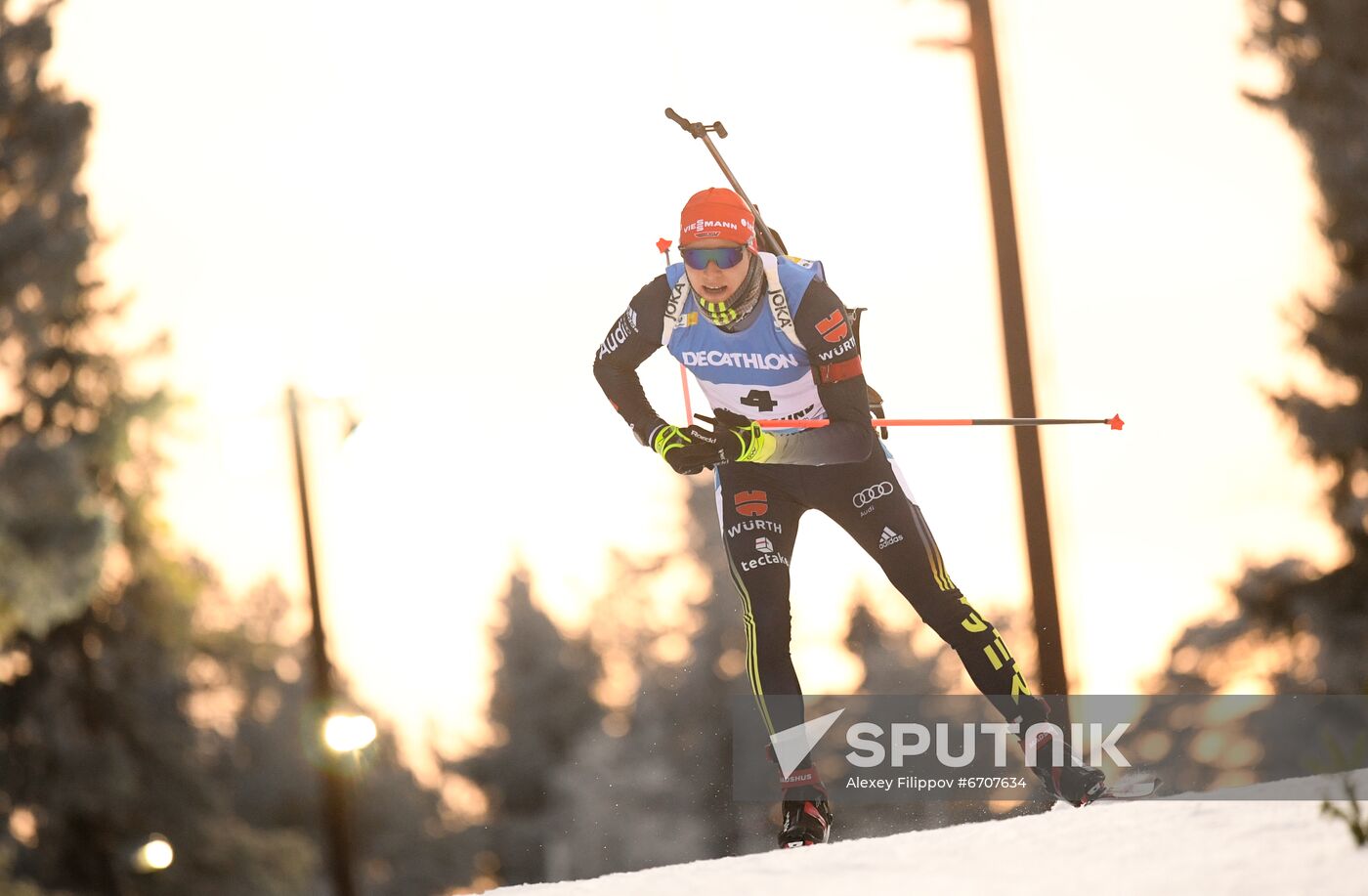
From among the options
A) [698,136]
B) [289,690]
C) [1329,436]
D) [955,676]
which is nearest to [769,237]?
[698,136]

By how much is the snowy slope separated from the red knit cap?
7.02 feet

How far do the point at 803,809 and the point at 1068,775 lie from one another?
3.30 feet

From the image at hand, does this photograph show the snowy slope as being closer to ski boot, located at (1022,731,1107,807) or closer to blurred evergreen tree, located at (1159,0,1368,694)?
ski boot, located at (1022,731,1107,807)

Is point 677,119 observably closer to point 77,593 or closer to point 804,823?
point 804,823

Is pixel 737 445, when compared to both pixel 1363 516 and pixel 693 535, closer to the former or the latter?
pixel 1363 516

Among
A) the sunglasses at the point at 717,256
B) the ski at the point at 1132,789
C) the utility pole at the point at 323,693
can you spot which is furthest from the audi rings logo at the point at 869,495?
the utility pole at the point at 323,693

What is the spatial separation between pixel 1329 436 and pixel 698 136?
11.4 meters

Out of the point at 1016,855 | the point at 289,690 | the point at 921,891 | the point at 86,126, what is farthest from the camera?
the point at 289,690

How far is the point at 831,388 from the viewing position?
6.41 meters

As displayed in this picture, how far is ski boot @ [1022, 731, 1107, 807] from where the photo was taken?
21.8ft

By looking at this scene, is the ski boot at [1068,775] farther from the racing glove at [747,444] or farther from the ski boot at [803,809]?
the racing glove at [747,444]

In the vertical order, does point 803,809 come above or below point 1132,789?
above

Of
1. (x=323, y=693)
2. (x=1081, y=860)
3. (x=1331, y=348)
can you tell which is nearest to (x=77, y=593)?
(x=323, y=693)

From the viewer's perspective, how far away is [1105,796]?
677cm
